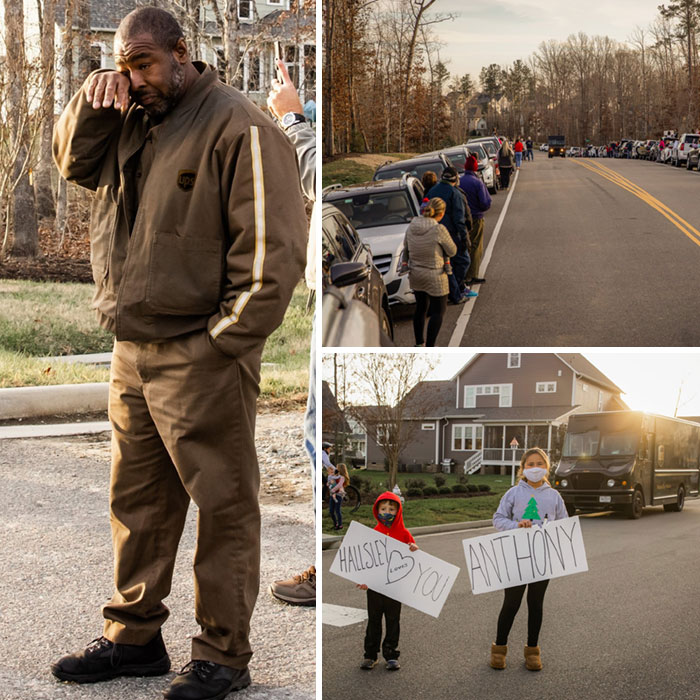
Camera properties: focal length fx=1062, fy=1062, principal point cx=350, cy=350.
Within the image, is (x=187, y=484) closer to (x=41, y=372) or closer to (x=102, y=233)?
(x=102, y=233)

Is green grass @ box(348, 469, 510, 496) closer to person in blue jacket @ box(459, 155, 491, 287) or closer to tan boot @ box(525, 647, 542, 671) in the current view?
tan boot @ box(525, 647, 542, 671)

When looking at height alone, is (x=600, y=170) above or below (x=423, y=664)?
above

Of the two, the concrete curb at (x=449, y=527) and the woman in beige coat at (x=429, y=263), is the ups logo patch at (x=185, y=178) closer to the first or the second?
the woman in beige coat at (x=429, y=263)

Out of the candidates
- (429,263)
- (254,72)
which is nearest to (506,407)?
(429,263)

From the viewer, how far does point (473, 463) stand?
3.25 metres

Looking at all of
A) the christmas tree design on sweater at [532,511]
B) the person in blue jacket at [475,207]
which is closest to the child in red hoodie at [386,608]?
the christmas tree design on sweater at [532,511]

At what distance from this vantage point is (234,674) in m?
3.66

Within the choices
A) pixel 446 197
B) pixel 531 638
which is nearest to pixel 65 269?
pixel 446 197

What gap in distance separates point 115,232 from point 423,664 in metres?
1.69

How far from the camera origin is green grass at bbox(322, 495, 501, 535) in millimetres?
3244

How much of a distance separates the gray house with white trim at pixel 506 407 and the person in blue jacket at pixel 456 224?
262mm

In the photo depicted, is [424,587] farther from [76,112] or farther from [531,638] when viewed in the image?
[76,112]

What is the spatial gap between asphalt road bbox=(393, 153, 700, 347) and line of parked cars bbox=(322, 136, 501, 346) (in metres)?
0.11

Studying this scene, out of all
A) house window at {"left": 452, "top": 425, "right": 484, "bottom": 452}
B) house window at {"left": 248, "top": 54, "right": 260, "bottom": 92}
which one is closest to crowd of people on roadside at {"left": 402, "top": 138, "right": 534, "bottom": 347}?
house window at {"left": 452, "top": 425, "right": 484, "bottom": 452}
